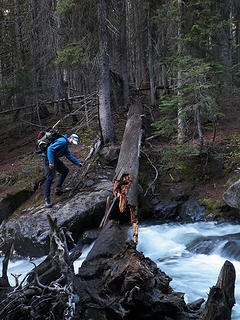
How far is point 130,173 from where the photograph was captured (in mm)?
7684

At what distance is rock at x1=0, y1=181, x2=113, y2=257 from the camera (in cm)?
775

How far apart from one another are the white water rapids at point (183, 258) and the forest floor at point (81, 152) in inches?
56.1

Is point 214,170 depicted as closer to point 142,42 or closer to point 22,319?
point 22,319

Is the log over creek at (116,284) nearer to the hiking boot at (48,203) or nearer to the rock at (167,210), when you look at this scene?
the rock at (167,210)

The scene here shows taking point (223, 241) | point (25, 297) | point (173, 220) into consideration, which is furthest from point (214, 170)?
point (25, 297)

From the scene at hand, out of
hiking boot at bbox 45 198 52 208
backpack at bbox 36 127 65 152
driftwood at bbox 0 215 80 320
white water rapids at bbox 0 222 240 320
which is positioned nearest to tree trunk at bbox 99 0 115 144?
backpack at bbox 36 127 65 152

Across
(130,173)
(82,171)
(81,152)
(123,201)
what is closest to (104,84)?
(81,152)

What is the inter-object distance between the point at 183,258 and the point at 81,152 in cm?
662

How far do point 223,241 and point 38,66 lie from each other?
11956mm

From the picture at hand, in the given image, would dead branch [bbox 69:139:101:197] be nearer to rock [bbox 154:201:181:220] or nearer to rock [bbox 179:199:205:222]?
rock [bbox 154:201:181:220]

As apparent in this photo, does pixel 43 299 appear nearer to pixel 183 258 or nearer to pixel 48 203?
pixel 183 258

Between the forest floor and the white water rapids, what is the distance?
1.43 meters

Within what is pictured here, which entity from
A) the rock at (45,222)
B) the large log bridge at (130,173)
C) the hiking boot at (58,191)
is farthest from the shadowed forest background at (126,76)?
the hiking boot at (58,191)

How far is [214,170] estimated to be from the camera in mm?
10047
